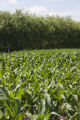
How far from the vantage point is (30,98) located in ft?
7.62

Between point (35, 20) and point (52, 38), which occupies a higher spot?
point (35, 20)

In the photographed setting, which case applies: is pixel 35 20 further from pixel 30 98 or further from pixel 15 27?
pixel 30 98

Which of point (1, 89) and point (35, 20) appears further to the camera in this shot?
point (35, 20)

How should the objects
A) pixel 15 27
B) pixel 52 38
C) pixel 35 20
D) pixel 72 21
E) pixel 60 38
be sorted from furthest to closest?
pixel 72 21 < pixel 60 38 < pixel 52 38 < pixel 35 20 < pixel 15 27

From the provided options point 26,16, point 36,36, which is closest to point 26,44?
point 36,36

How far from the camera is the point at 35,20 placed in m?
22.6

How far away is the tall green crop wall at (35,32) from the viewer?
18197mm

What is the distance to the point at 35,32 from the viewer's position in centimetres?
2134

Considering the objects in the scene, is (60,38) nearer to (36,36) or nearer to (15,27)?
(36,36)

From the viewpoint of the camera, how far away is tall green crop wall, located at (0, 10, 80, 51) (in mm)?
18197

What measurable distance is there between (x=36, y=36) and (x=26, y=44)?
2.14 m

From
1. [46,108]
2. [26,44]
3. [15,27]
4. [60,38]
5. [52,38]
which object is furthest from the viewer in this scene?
[60,38]

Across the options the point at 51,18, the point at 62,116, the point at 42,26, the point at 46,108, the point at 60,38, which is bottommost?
the point at 62,116

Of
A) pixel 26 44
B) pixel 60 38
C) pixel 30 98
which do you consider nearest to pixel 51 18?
pixel 60 38
